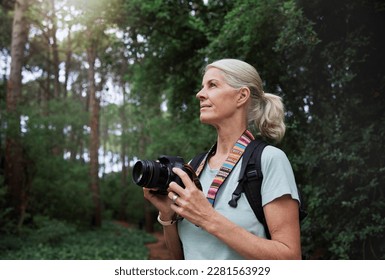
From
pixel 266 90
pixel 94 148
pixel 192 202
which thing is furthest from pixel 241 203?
pixel 94 148

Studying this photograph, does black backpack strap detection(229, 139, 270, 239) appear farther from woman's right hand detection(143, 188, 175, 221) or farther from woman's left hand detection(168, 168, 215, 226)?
woman's right hand detection(143, 188, 175, 221)

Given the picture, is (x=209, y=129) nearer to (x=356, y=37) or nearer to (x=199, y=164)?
(x=356, y=37)

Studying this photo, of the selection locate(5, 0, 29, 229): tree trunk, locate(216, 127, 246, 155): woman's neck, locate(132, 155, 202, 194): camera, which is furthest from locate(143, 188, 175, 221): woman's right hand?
locate(5, 0, 29, 229): tree trunk

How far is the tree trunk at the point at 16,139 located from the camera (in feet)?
47.0

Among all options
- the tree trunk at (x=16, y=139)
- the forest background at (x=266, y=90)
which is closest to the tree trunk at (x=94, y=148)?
the forest background at (x=266, y=90)

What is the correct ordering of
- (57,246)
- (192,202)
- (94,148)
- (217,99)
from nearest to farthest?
(192,202) → (217,99) → (57,246) → (94,148)

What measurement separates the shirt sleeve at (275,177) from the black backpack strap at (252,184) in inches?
0.7

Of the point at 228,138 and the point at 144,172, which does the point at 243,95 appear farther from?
the point at 144,172

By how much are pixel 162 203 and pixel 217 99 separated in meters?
0.48

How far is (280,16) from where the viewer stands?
6559 mm

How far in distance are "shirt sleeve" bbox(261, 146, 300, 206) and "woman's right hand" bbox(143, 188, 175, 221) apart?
0.42 m

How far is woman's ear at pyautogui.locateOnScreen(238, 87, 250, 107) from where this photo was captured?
1.81 m

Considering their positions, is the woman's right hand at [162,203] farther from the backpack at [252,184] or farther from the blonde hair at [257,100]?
the blonde hair at [257,100]

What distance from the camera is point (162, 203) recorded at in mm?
1780
